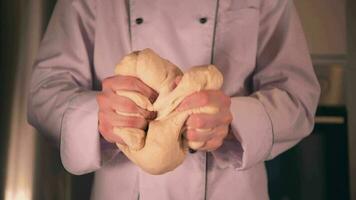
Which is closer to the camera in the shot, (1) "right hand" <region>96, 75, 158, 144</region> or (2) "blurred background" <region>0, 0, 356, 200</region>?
(1) "right hand" <region>96, 75, 158, 144</region>

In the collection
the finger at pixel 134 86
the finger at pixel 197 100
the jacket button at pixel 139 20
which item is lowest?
the finger at pixel 197 100

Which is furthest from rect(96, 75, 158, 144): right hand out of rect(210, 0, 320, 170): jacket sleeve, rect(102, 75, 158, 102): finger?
rect(210, 0, 320, 170): jacket sleeve

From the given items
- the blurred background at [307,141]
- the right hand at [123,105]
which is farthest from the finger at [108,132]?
the blurred background at [307,141]

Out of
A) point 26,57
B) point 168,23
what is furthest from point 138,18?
point 26,57

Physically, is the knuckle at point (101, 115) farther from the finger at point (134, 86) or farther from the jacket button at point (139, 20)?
the jacket button at point (139, 20)

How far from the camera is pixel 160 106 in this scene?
0.41m

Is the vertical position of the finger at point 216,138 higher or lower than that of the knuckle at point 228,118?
lower

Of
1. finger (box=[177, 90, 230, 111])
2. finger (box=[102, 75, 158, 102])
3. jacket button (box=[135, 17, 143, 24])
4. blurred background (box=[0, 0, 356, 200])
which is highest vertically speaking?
jacket button (box=[135, 17, 143, 24])

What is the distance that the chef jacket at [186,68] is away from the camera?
19.7 inches

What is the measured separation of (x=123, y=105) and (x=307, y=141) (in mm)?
242

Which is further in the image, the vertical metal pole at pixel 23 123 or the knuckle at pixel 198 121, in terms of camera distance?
the vertical metal pole at pixel 23 123

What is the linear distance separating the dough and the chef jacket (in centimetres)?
8

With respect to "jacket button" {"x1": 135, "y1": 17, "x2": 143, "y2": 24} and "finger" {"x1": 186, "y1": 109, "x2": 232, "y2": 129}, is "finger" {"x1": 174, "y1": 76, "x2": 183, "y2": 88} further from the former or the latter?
"jacket button" {"x1": 135, "y1": 17, "x2": 143, "y2": 24}

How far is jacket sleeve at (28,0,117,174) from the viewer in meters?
0.50
